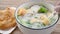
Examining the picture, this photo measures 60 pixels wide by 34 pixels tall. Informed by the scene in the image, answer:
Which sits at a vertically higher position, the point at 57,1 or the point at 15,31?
the point at 57,1

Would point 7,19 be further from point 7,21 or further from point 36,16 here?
point 36,16

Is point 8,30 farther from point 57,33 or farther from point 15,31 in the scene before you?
point 57,33

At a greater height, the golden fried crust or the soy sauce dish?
the soy sauce dish

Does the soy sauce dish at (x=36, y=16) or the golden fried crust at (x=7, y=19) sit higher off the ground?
the soy sauce dish at (x=36, y=16)

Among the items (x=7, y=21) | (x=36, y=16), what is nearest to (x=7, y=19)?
(x=7, y=21)

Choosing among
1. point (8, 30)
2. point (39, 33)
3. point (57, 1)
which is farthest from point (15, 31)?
point (57, 1)
